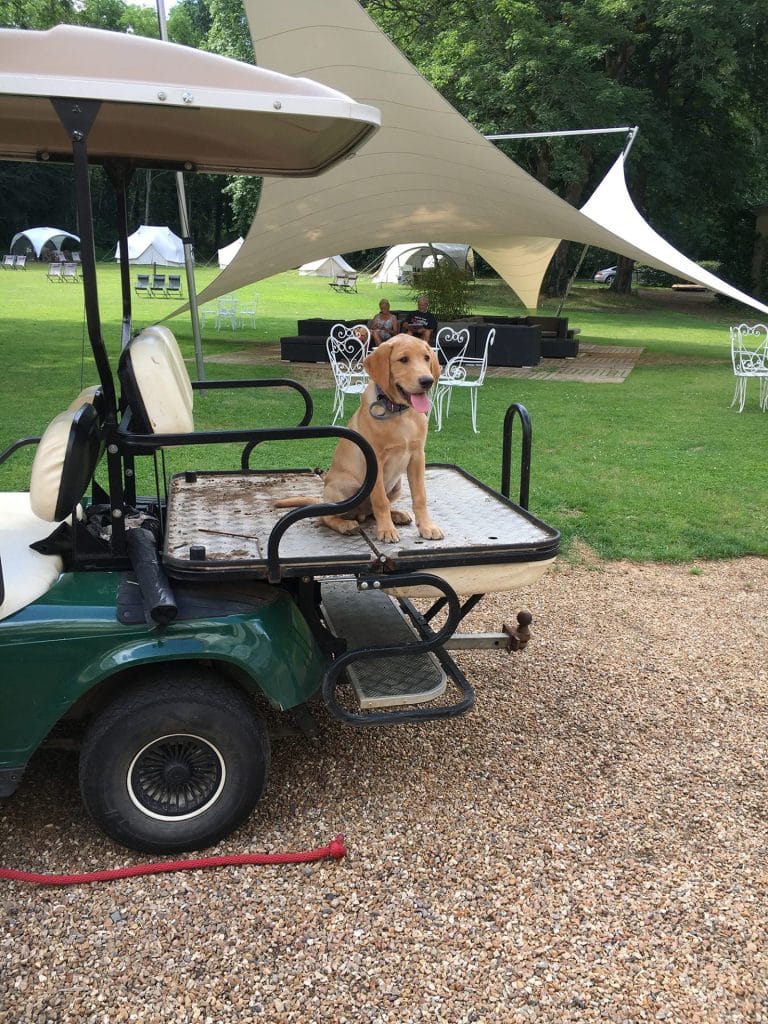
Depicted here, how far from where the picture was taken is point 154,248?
38.6m

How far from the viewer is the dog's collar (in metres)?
3.19

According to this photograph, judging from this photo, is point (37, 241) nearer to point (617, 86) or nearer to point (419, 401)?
point (617, 86)

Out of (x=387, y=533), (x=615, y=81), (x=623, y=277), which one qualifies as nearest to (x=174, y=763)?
(x=387, y=533)

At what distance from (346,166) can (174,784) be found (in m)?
8.06

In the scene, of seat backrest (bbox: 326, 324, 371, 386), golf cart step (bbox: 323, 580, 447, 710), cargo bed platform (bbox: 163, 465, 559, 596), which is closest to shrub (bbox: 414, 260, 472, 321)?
seat backrest (bbox: 326, 324, 371, 386)

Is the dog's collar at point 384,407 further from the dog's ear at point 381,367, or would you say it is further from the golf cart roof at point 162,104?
the golf cart roof at point 162,104

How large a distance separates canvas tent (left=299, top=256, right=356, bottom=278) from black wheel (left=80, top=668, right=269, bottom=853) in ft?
118

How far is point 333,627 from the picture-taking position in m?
3.49

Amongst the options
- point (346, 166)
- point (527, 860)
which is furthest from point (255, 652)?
point (346, 166)

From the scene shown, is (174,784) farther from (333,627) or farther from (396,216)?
(396,216)

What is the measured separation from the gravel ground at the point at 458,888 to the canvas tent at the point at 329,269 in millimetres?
35294

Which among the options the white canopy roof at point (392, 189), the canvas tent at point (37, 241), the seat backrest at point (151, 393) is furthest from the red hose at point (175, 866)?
the canvas tent at point (37, 241)

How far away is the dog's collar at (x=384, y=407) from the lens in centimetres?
319

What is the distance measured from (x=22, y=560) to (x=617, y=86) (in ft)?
81.7
